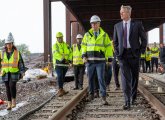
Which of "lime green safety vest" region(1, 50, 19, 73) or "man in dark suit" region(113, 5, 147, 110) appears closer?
"man in dark suit" region(113, 5, 147, 110)

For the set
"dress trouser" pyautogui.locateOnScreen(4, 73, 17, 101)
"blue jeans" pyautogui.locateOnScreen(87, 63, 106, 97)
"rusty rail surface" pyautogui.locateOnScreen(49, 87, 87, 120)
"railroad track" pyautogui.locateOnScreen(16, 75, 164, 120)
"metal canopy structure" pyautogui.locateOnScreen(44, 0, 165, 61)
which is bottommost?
"railroad track" pyautogui.locateOnScreen(16, 75, 164, 120)

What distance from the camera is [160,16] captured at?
Answer: 1216 inches

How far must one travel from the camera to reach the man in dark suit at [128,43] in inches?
296

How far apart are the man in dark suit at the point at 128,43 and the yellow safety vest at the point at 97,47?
97 centimetres

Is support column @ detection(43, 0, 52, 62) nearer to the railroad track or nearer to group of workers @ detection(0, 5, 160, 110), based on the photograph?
group of workers @ detection(0, 5, 160, 110)

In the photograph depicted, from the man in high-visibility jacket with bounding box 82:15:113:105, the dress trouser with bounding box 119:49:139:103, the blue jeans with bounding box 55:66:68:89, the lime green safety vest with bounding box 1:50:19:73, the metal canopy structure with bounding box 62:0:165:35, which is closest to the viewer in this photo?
the dress trouser with bounding box 119:49:139:103

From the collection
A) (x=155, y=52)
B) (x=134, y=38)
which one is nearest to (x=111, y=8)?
(x=155, y=52)

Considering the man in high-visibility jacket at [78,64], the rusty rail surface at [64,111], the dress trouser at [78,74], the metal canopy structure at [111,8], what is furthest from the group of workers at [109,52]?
the metal canopy structure at [111,8]

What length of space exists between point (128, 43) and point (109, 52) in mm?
1341

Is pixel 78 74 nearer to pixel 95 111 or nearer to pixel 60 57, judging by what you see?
pixel 60 57

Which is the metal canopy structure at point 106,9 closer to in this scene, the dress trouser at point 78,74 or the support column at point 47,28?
the support column at point 47,28

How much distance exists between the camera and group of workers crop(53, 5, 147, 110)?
7539 millimetres

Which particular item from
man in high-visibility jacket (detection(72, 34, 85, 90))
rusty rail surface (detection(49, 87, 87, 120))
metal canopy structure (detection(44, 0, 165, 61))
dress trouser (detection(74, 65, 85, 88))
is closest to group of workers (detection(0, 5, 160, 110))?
rusty rail surface (detection(49, 87, 87, 120))

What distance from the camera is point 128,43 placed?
7.53 meters
